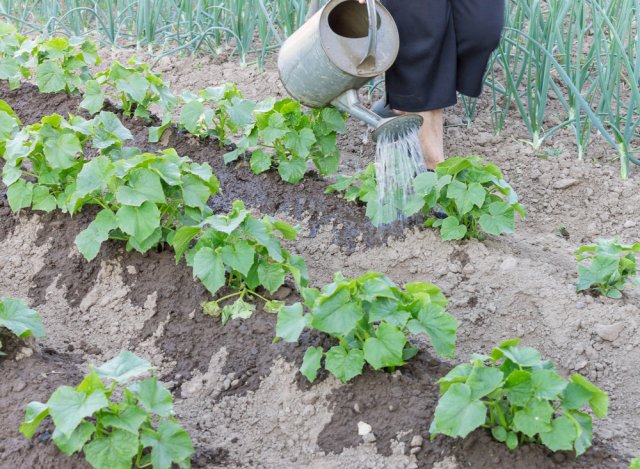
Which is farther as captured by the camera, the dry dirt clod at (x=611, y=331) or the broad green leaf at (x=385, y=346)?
the dry dirt clod at (x=611, y=331)

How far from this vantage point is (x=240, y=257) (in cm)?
214

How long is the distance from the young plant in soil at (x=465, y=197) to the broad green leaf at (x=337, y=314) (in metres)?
0.72

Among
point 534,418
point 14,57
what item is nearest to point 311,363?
point 534,418

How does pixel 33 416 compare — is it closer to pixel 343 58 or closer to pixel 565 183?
pixel 343 58

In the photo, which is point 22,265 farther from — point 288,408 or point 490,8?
point 490,8

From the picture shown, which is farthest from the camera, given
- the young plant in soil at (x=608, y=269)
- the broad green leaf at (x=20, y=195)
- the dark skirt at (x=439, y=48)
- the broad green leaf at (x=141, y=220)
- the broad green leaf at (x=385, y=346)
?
the dark skirt at (x=439, y=48)

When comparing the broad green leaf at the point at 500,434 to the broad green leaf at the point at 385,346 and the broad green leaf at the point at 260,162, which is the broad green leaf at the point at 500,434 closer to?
the broad green leaf at the point at 385,346

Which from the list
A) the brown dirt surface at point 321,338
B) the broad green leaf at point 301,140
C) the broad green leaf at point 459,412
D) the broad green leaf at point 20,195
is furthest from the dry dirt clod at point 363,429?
the broad green leaf at point 20,195

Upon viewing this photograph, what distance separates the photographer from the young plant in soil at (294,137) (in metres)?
2.74

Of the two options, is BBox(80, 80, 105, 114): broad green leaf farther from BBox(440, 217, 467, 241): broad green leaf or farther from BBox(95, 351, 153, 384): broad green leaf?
BBox(95, 351, 153, 384): broad green leaf

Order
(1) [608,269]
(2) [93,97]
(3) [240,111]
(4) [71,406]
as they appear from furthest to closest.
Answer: (2) [93,97]
(3) [240,111]
(1) [608,269]
(4) [71,406]

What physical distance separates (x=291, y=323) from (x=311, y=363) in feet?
0.34

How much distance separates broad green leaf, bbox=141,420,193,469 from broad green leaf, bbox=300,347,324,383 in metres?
0.34

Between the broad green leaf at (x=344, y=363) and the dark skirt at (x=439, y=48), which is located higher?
the dark skirt at (x=439, y=48)
